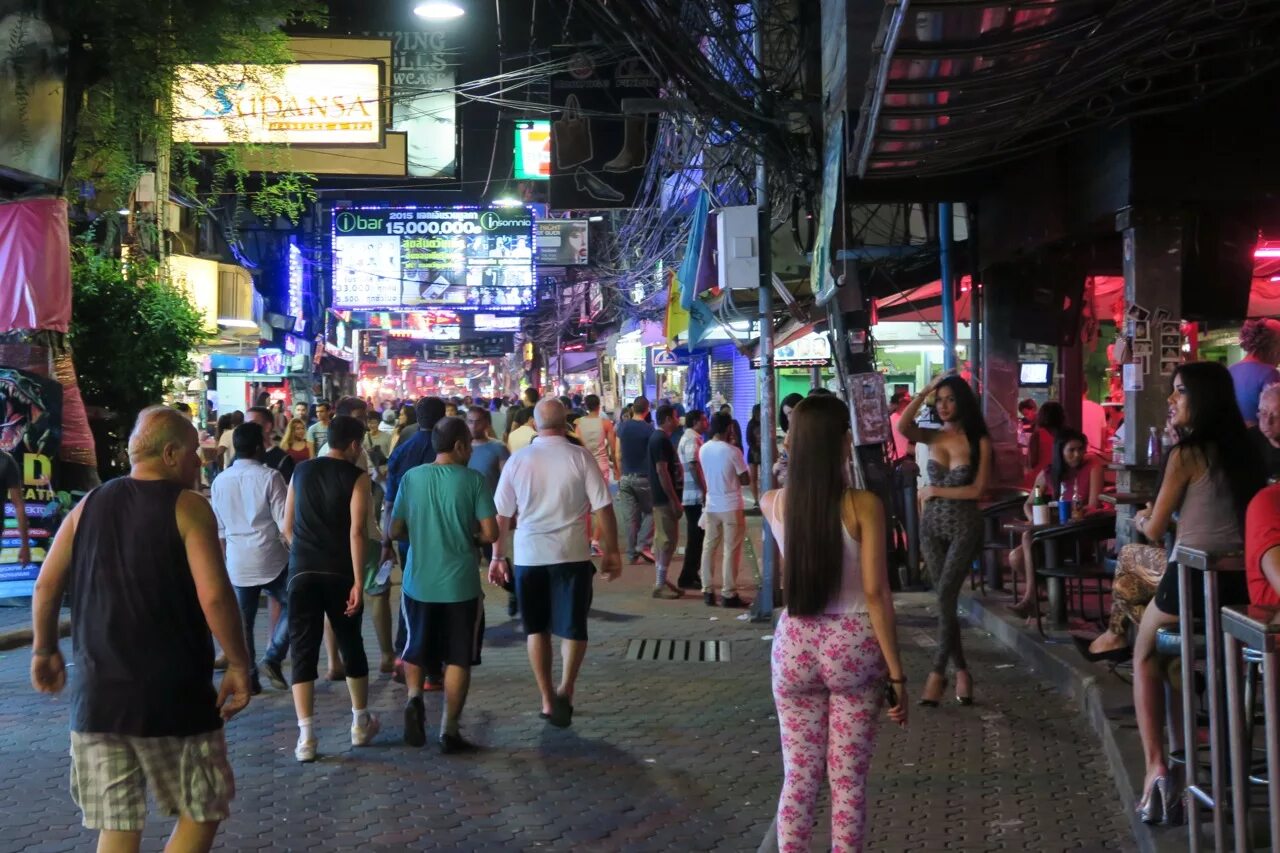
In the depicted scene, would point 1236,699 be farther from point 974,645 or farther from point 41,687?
point 974,645

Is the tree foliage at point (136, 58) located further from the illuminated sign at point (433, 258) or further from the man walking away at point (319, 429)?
the illuminated sign at point (433, 258)

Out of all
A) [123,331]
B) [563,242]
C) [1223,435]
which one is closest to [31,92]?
[123,331]

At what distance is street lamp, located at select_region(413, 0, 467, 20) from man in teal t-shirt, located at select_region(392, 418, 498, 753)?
1327 cm

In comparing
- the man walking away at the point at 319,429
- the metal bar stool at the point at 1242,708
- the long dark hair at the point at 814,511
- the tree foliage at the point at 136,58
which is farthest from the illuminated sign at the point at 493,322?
the metal bar stool at the point at 1242,708

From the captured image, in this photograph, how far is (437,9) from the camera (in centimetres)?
1938

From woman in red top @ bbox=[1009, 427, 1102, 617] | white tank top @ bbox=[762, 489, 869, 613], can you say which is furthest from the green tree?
white tank top @ bbox=[762, 489, 869, 613]

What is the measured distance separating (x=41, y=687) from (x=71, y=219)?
11885mm

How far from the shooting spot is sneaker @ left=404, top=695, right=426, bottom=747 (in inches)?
289

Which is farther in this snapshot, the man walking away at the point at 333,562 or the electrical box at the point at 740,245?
the electrical box at the point at 740,245

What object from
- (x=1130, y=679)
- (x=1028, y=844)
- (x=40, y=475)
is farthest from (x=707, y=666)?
(x=40, y=475)

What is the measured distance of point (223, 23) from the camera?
1287cm

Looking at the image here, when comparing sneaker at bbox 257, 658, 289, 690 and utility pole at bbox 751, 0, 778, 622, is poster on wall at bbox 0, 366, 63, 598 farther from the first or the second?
utility pole at bbox 751, 0, 778, 622

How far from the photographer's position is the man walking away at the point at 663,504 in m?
13.9

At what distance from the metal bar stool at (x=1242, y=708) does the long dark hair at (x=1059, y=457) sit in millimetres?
6887
